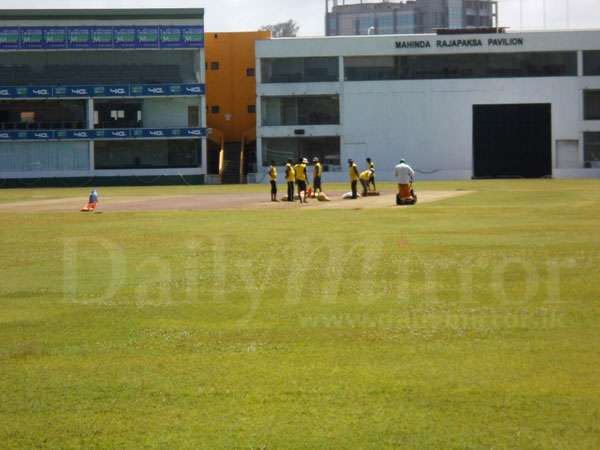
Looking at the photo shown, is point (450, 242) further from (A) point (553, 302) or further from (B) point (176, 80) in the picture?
(B) point (176, 80)

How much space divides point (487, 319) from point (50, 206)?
36739 millimetres

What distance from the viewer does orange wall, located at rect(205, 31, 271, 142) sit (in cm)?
9875

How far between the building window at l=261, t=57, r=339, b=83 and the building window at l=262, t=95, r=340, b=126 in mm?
1593

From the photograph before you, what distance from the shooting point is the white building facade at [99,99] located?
9075 cm

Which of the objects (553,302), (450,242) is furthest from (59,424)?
(450,242)

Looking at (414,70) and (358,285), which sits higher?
(414,70)

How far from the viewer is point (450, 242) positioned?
78.4 feet

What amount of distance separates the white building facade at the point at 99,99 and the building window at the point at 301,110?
5.99 m

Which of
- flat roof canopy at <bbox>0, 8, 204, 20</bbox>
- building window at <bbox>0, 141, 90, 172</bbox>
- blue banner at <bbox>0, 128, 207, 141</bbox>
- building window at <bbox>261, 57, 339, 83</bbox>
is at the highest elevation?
flat roof canopy at <bbox>0, 8, 204, 20</bbox>

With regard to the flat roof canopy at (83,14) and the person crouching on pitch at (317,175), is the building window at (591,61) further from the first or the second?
the person crouching on pitch at (317,175)

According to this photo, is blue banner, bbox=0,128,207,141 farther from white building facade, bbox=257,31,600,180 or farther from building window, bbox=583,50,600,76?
building window, bbox=583,50,600,76

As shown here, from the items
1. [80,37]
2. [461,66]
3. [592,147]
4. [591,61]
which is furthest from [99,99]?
[592,147]

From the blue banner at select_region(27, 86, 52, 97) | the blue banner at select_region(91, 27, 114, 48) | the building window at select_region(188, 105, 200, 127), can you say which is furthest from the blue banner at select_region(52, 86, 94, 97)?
the building window at select_region(188, 105, 200, 127)

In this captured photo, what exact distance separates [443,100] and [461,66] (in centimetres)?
330
